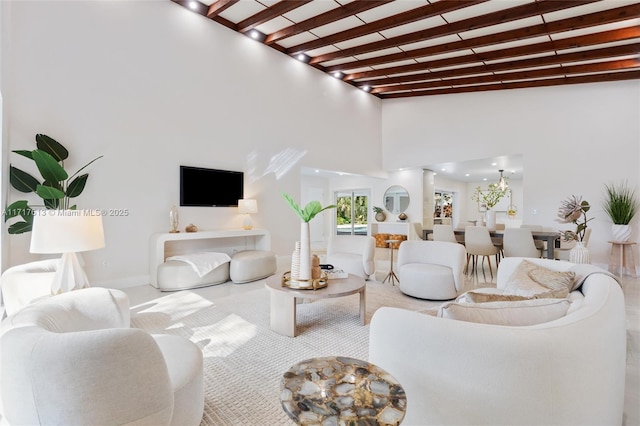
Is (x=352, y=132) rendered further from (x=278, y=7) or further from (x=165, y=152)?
(x=165, y=152)

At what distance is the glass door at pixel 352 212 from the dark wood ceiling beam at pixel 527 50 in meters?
4.31

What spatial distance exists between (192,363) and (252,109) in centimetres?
522

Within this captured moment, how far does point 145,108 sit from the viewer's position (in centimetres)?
450

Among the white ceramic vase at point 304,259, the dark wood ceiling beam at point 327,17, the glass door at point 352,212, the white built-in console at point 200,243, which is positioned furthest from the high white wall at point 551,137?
the white ceramic vase at point 304,259

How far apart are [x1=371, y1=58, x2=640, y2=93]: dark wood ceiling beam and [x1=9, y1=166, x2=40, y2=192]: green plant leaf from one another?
7.27 m

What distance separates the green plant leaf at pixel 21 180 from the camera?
11.1ft

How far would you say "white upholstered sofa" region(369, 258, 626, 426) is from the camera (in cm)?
104

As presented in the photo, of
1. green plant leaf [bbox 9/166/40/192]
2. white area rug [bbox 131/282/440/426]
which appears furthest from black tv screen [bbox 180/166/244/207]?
green plant leaf [bbox 9/166/40/192]

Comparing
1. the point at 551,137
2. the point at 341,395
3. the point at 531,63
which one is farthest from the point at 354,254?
the point at 551,137

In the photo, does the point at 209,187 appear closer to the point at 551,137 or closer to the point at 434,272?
the point at 434,272

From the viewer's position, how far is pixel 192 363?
149 cm

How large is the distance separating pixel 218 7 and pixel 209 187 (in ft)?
9.31

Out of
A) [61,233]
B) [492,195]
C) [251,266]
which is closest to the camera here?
[61,233]

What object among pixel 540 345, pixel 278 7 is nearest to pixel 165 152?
pixel 278 7
